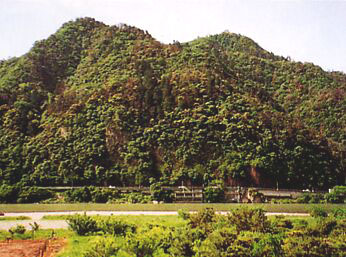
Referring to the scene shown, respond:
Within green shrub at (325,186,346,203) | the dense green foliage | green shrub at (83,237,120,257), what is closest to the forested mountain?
green shrub at (325,186,346,203)

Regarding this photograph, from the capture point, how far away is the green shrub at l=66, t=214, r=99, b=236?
1838 centimetres

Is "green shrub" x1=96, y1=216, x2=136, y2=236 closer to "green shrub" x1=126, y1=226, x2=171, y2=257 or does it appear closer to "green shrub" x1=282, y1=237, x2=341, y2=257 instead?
"green shrub" x1=126, y1=226, x2=171, y2=257

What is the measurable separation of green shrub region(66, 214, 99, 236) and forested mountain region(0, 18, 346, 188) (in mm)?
22490

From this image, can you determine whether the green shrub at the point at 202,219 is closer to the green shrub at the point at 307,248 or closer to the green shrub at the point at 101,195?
the green shrub at the point at 307,248

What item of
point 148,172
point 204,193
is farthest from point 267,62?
point 204,193

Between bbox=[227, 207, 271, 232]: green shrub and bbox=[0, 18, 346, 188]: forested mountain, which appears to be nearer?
bbox=[227, 207, 271, 232]: green shrub

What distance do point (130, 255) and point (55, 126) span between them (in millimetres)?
38862

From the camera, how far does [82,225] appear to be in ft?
60.3

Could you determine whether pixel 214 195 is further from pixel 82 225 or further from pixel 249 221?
pixel 249 221

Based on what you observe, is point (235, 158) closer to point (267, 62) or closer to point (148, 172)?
point (148, 172)

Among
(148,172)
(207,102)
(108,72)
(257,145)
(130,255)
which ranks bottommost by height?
(130,255)

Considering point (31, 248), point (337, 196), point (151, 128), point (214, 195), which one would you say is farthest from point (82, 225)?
point (151, 128)

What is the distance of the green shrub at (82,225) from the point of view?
18.4 meters

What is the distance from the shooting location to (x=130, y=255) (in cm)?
1361
